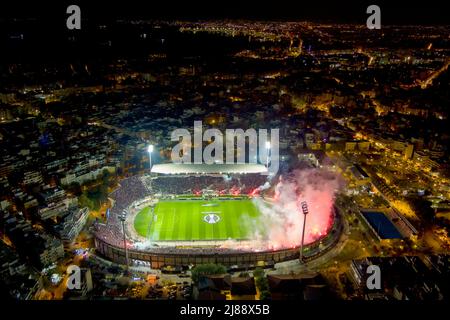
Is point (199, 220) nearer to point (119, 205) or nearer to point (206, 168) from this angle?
point (119, 205)

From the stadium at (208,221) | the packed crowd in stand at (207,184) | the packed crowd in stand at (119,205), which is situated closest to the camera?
the stadium at (208,221)

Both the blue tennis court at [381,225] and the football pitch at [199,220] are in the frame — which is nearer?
the blue tennis court at [381,225]

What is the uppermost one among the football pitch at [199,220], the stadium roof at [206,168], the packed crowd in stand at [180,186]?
the stadium roof at [206,168]

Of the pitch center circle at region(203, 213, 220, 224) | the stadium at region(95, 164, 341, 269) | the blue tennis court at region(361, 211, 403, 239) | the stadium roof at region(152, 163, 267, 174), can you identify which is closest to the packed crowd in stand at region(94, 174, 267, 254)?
the stadium at region(95, 164, 341, 269)

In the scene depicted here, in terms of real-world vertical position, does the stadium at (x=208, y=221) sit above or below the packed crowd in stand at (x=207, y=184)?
below

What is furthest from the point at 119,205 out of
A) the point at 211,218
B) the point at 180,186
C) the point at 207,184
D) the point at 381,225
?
the point at 381,225

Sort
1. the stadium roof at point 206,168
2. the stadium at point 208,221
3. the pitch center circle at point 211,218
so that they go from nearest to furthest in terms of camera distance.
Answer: the stadium at point 208,221 < the pitch center circle at point 211,218 < the stadium roof at point 206,168

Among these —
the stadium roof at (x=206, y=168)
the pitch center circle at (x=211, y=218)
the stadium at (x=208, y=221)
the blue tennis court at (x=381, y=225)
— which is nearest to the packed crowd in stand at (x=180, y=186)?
the stadium at (x=208, y=221)

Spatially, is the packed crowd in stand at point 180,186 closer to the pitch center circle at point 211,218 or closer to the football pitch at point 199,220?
the football pitch at point 199,220

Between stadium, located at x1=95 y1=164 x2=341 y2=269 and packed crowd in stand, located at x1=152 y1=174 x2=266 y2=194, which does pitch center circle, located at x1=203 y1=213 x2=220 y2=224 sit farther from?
packed crowd in stand, located at x1=152 y1=174 x2=266 y2=194
